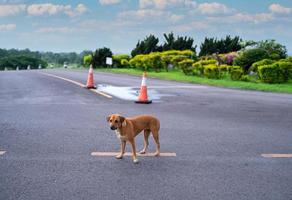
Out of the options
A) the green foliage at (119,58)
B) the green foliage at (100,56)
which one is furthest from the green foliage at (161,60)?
the green foliage at (100,56)

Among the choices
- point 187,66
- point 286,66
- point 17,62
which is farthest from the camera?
point 17,62

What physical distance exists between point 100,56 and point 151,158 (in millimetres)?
39790

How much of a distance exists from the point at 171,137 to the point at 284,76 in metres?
16.2

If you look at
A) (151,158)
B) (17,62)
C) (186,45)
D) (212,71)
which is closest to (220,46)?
(186,45)

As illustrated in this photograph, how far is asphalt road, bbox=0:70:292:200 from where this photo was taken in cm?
468

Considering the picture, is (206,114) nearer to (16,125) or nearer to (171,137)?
(171,137)

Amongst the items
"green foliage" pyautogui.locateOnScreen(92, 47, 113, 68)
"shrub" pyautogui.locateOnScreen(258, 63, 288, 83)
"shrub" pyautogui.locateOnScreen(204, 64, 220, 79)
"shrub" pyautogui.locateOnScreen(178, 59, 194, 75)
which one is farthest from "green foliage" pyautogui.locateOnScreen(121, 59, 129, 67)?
"shrub" pyautogui.locateOnScreen(258, 63, 288, 83)

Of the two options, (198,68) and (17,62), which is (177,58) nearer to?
(198,68)

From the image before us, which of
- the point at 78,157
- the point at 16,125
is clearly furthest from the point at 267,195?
the point at 16,125

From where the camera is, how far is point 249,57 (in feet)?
85.4

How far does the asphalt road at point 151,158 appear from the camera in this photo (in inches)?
184

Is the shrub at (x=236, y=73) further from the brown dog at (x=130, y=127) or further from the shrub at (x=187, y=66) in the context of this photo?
the brown dog at (x=130, y=127)

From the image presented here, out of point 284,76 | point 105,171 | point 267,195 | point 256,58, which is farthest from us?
point 256,58

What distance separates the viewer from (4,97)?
46.8 ft
